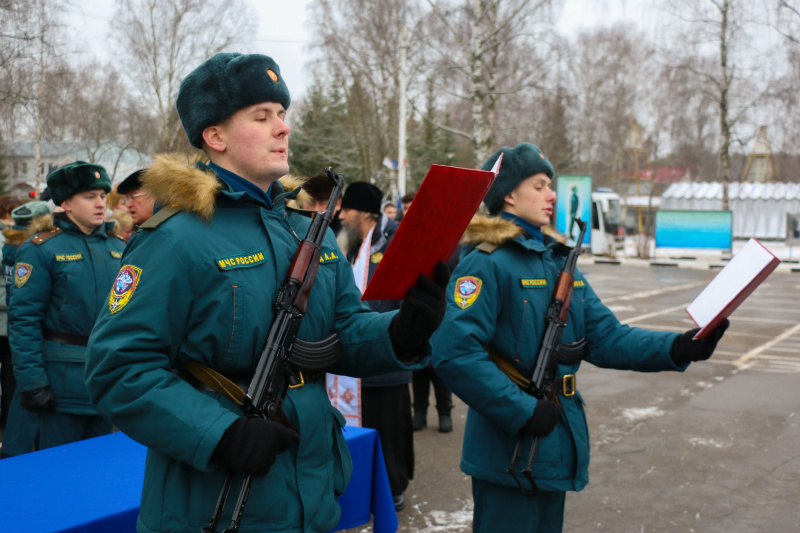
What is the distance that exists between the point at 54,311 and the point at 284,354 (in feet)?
9.60

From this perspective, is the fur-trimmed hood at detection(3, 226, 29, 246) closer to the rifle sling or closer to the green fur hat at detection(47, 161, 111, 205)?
the green fur hat at detection(47, 161, 111, 205)

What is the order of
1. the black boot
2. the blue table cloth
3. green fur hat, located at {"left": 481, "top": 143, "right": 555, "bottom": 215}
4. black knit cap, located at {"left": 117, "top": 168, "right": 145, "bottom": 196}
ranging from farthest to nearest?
the black boot, black knit cap, located at {"left": 117, "top": 168, "right": 145, "bottom": 196}, green fur hat, located at {"left": 481, "top": 143, "right": 555, "bottom": 215}, the blue table cloth

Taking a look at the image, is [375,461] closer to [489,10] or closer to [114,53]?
[489,10]

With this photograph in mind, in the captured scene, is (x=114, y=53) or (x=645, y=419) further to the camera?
(x=114, y=53)

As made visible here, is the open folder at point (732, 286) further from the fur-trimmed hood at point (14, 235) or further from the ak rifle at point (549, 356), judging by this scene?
the fur-trimmed hood at point (14, 235)

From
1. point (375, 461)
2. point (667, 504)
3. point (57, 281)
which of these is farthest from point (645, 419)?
point (57, 281)

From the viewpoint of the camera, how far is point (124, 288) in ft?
6.24

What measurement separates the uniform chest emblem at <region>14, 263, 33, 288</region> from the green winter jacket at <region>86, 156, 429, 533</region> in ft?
8.60

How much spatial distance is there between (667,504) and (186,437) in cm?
403

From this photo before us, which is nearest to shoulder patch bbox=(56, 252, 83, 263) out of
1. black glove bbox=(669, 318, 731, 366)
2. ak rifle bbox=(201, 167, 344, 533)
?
ak rifle bbox=(201, 167, 344, 533)

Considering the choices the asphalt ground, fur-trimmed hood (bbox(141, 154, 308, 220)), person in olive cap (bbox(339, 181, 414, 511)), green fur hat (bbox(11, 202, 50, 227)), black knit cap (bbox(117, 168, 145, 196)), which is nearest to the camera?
fur-trimmed hood (bbox(141, 154, 308, 220))

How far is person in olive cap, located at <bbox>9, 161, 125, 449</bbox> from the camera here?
13.9 feet

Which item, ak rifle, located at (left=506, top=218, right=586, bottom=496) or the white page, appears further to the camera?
ak rifle, located at (left=506, top=218, right=586, bottom=496)

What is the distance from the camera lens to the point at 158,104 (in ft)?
111
